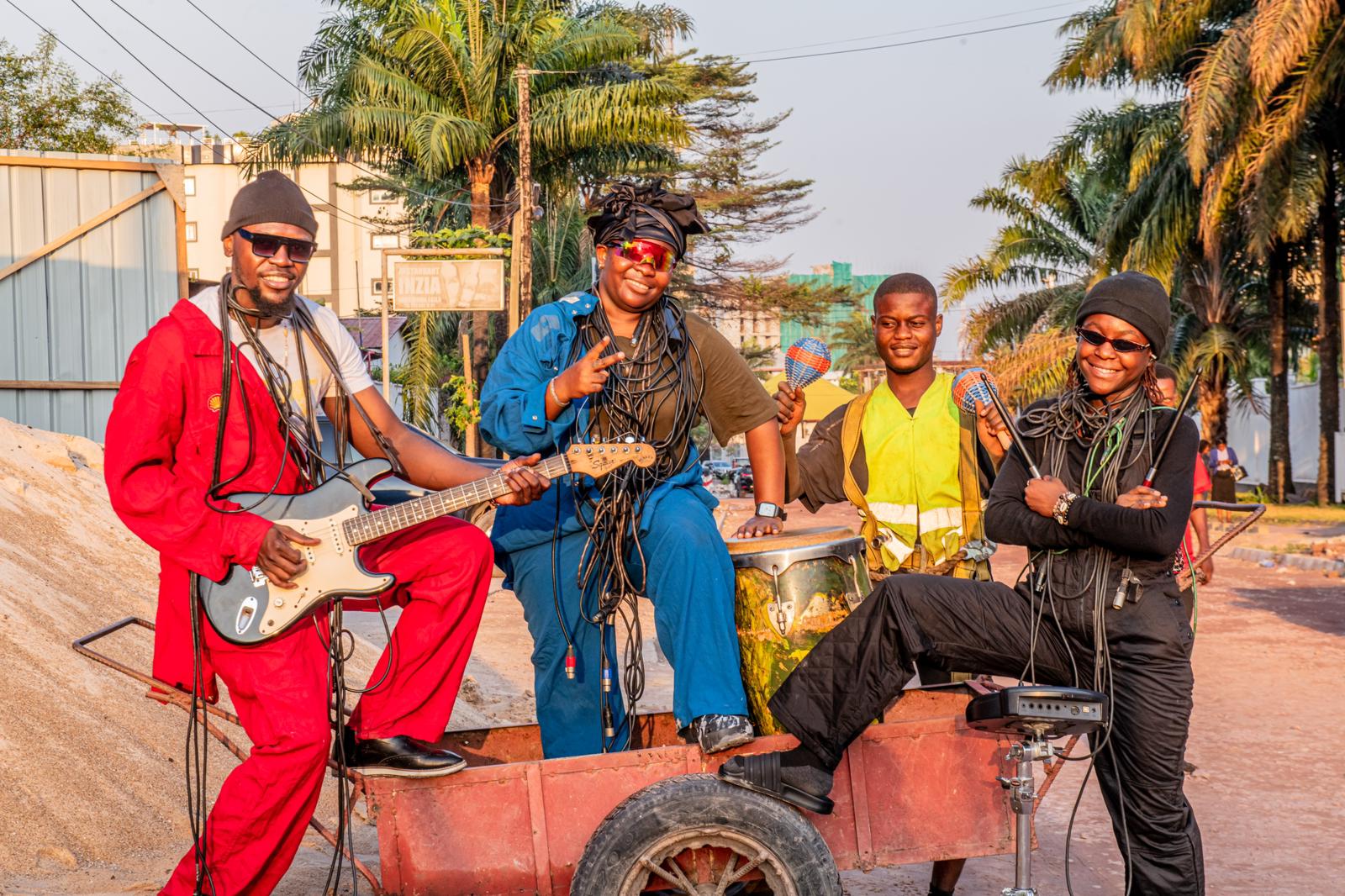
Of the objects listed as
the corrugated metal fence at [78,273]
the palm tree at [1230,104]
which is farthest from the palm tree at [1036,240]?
the corrugated metal fence at [78,273]

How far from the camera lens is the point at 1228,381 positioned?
27188mm

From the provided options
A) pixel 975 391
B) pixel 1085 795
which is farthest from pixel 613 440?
pixel 1085 795

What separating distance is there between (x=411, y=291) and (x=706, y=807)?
15.2m

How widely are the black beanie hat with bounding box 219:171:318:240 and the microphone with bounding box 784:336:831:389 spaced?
188cm

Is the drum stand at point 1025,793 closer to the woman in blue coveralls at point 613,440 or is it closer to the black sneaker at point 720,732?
the black sneaker at point 720,732

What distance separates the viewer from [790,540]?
4.15 meters

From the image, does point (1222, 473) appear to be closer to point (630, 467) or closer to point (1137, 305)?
point (1137, 305)

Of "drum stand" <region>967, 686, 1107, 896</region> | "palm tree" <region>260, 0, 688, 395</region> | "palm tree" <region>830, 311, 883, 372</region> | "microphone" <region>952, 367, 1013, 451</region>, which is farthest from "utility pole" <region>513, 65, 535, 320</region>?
"palm tree" <region>830, 311, 883, 372</region>

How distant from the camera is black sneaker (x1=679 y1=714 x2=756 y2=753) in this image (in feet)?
12.3

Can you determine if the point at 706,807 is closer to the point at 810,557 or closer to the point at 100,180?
the point at 810,557

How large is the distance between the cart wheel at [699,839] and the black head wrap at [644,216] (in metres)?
1.85

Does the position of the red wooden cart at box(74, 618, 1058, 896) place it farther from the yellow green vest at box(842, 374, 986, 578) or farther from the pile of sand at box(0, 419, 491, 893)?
the pile of sand at box(0, 419, 491, 893)

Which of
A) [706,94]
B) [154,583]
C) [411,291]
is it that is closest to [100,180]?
[411,291]

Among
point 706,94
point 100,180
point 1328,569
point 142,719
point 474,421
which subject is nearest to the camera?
point 142,719
